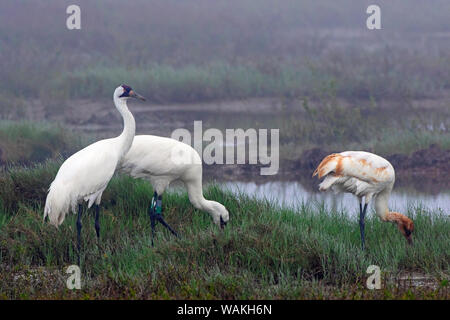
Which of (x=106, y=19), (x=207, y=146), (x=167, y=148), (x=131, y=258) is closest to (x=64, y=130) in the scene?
(x=207, y=146)

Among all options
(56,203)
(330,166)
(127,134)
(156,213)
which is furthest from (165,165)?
(330,166)

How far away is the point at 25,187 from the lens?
8.54 meters

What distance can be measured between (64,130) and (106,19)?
10793 millimetres

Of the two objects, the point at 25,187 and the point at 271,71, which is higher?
the point at 271,71

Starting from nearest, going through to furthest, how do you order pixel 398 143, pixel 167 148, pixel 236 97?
pixel 167 148 < pixel 398 143 < pixel 236 97

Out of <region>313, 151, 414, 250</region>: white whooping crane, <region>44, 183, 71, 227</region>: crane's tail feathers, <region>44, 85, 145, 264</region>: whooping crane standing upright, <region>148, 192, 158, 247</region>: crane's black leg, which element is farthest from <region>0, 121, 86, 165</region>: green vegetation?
<region>313, 151, 414, 250</region>: white whooping crane

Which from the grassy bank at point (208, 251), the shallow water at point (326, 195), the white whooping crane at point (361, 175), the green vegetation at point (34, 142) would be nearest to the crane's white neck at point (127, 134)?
the grassy bank at point (208, 251)

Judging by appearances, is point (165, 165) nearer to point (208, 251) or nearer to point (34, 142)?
point (208, 251)

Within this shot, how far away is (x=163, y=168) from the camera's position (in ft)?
25.8

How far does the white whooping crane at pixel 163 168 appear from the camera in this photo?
7797 millimetres

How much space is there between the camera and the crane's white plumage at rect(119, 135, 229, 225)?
7.79 m

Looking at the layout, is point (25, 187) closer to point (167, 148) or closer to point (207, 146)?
point (167, 148)

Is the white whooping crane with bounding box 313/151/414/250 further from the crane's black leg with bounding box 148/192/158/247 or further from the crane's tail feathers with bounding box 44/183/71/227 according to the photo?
the crane's tail feathers with bounding box 44/183/71/227

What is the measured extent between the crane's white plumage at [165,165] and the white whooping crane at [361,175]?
1.08 meters
